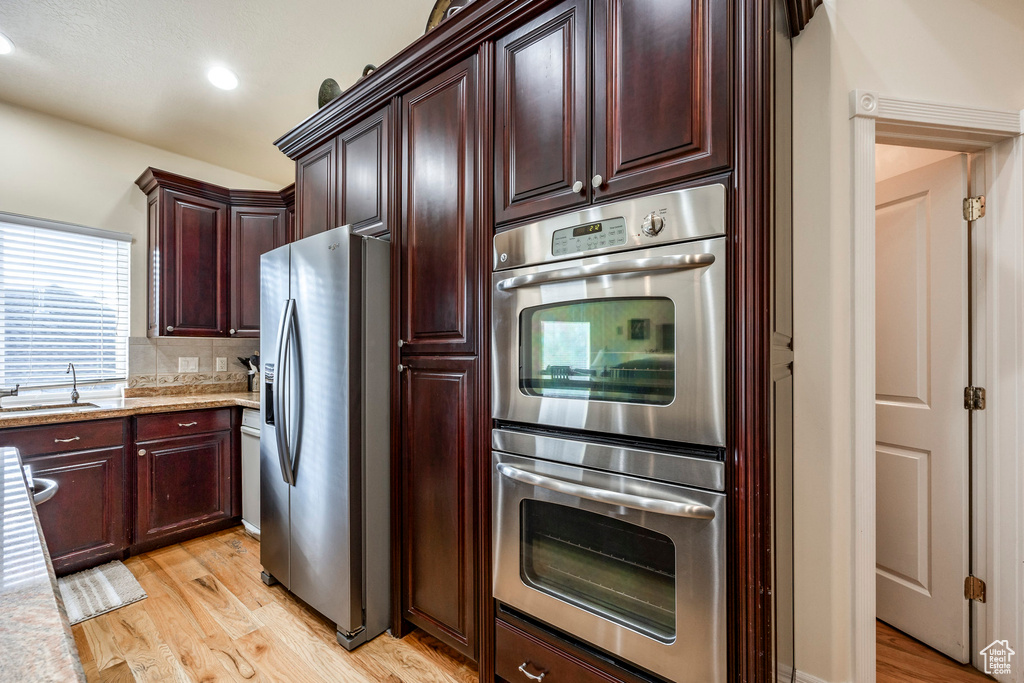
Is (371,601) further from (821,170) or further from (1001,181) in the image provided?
(1001,181)

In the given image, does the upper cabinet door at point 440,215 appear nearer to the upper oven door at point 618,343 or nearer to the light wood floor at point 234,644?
the upper oven door at point 618,343

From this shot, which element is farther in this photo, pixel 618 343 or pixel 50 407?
pixel 50 407

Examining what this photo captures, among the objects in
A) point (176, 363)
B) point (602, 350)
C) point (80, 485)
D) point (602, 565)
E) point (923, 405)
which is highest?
point (602, 350)

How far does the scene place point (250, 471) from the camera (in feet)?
9.87

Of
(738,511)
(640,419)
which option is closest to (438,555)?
(640,419)

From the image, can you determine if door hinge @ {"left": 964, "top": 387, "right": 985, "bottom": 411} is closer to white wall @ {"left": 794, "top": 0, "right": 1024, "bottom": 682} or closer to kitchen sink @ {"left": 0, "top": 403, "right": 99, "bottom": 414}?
white wall @ {"left": 794, "top": 0, "right": 1024, "bottom": 682}

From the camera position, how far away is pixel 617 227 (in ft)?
4.13

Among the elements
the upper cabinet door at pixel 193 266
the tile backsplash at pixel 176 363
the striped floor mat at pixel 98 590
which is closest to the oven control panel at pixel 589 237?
the striped floor mat at pixel 98 590

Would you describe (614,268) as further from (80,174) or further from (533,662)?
(80,174)

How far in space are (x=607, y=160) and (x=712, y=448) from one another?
856 millimetres

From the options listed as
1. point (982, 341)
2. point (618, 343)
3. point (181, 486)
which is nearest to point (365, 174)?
point (618, 343)

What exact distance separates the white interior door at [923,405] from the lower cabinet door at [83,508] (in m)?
4.12

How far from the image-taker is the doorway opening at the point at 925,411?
6.04 ft

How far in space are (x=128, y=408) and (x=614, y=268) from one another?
118 inches
